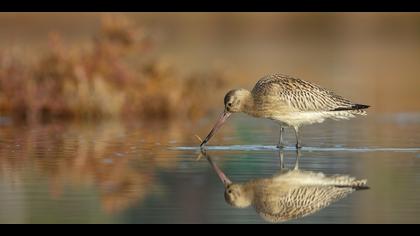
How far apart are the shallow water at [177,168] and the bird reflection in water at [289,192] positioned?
0.12 metres

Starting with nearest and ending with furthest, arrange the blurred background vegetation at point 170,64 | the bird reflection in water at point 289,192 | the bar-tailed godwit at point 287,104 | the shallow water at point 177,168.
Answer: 1. the shallow water at point 177,168
2. the bird reflection in water at point 289,192
3. the bar-tailed godwit at point 287,104
4. the blurred background vegetation at point 170,64

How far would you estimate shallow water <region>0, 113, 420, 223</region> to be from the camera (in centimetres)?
999

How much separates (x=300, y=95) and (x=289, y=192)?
4586mm

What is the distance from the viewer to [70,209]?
33.3 ft

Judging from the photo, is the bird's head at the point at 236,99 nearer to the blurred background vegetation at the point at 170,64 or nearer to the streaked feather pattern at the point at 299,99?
the streaked feather pattern at the point at 299,99

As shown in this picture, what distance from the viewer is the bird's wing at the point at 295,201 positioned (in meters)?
10.0

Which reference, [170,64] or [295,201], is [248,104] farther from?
[170,64]

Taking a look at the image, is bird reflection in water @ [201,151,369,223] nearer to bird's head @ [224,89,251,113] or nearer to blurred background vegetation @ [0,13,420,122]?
bird's head @ [224,89,251,113]

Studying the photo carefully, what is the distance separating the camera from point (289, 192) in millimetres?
11055

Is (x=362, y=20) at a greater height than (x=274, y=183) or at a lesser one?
greater

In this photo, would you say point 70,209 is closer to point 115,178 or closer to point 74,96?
point 115,178

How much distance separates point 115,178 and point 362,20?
38531mm

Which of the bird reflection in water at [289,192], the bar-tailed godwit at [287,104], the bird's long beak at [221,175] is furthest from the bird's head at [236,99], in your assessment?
the bird reflection in water at [289,192]
